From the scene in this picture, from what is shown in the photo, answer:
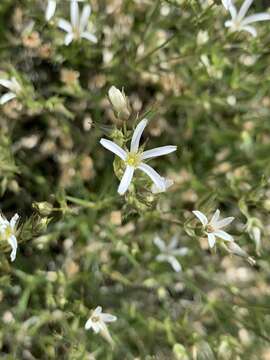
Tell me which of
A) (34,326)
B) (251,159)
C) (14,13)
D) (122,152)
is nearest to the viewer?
(122,152)

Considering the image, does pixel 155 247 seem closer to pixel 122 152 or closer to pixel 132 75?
pixel 132 75

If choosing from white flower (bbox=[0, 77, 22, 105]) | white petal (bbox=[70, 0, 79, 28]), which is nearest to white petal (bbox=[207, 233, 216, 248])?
white flower (bbox=[0, 77, 22, 105])

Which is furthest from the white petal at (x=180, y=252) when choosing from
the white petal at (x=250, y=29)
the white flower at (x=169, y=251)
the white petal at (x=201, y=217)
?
the white petal at (x=250, y=29)

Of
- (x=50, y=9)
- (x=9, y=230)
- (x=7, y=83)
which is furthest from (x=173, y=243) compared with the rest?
(x=50, y=9)

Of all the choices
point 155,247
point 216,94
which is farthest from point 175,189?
point 216,94

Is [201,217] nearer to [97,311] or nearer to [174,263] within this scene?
[97,311]

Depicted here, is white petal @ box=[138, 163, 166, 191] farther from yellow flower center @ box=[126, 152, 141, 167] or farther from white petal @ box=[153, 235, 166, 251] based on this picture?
white petal @ box=[153, 235, 166, 251]
